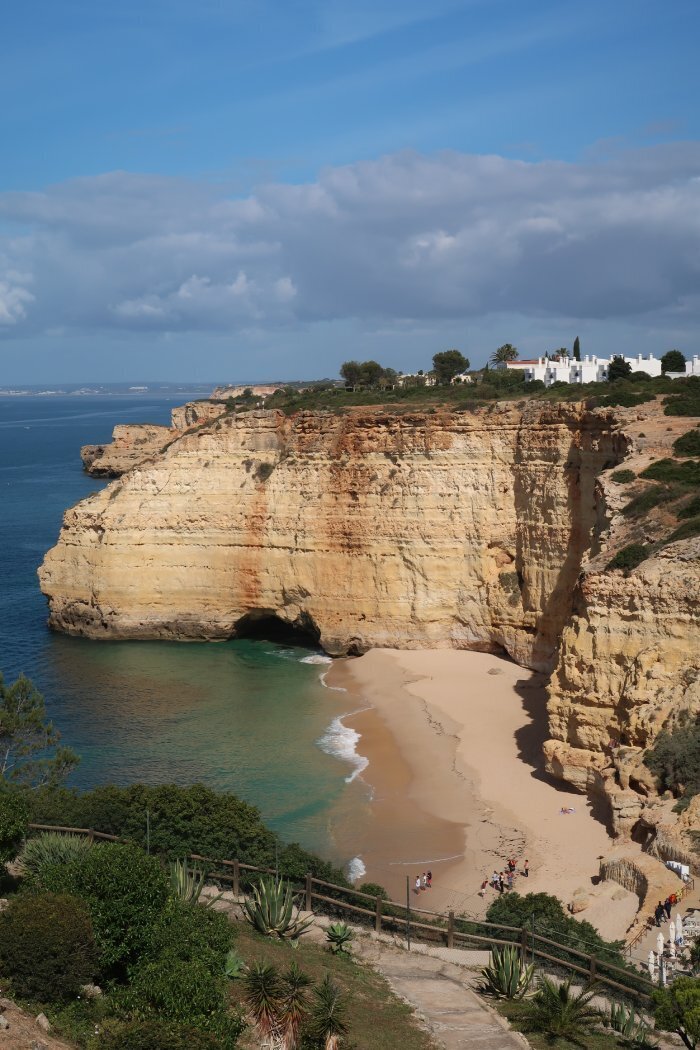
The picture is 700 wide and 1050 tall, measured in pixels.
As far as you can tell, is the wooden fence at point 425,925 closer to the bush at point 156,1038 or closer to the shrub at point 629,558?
the bush at point 156,1038

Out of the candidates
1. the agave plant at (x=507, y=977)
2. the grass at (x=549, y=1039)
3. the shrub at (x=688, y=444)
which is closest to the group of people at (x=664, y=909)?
the agave plant at (x=507, y=977)

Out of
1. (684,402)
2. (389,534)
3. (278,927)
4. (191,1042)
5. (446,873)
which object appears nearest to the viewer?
(191,1042)

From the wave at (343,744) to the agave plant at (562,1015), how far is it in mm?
14751

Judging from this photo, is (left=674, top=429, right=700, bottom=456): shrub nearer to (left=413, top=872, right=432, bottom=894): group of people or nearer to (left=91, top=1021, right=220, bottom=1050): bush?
(left=413, top=872, right=432, bottom=894): group of people

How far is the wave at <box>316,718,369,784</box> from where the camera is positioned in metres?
30.2

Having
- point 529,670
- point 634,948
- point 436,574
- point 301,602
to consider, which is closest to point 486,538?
point 436,574

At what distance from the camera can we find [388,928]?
712 inches

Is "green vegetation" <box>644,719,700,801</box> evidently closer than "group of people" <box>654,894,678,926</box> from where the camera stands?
No

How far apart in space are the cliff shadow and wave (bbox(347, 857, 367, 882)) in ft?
19.4

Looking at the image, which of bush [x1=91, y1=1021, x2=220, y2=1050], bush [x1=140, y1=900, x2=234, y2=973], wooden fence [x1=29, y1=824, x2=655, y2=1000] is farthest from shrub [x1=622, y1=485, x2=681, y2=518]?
bush [x1=91, y1=1021, x2=220, y2=1050]

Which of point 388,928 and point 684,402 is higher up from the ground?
point 684,402

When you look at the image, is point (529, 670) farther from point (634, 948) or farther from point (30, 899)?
point (30, 899)

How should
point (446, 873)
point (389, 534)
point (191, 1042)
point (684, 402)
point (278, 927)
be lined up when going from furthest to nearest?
point (389, 534) → point (684, 402) → point (446, 873) → point (278, 927) → point (191, 1042)

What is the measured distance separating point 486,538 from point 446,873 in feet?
59.9
